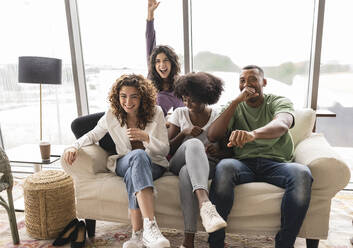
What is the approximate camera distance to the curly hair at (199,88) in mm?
1914

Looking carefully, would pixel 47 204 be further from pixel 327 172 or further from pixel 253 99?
pixel 327 172

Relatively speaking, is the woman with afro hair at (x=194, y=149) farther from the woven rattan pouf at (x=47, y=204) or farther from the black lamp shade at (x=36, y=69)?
the black lamp shade at (x=36, y=69)

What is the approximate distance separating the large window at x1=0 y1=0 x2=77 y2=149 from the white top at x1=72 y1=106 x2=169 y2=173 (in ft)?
4.49

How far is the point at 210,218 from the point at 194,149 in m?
0.38

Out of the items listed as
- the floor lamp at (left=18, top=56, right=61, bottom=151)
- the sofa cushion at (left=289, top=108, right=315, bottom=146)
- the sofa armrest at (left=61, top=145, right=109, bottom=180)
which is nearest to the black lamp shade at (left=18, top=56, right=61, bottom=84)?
the floor lamp at (left=18, top=56, right=61, bottom=151)

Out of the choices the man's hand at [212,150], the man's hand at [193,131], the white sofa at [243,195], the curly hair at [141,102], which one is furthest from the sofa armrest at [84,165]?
the man's hand at [212,150]

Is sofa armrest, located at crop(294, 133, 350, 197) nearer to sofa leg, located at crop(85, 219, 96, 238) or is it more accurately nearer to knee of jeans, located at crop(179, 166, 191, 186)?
knee of jeans, located at crop(179, 166, 191, 186)

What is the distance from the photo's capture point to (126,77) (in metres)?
1.86

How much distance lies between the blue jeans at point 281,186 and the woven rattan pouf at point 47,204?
96cm

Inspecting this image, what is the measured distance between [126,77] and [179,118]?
435 mm

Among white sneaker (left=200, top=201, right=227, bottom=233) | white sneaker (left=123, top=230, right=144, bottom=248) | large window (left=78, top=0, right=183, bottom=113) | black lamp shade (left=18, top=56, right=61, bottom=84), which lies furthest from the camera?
large window (left=78, top=0, right=183, bottom=113)

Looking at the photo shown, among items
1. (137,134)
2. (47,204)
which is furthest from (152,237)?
(47,204)

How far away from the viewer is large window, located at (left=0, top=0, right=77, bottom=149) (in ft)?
9.80

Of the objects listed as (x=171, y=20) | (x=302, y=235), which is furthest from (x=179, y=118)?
(x=171, y=20)
